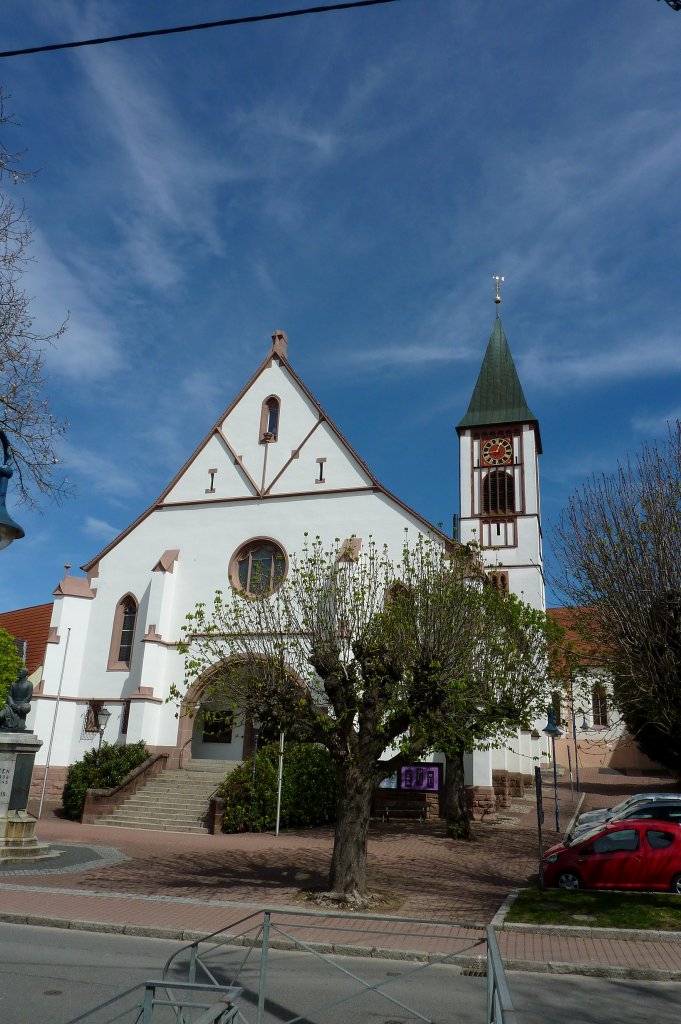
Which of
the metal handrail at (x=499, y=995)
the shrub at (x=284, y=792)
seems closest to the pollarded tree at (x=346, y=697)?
the metal handrail at (x=499, y=995)

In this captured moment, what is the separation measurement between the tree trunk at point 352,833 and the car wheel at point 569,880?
386cm

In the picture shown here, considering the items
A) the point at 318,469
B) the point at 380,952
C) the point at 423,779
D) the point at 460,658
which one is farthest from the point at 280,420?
the point at 380,952

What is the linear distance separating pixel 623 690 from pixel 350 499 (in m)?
15.5

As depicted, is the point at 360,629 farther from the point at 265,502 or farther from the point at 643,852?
the point at 265,502

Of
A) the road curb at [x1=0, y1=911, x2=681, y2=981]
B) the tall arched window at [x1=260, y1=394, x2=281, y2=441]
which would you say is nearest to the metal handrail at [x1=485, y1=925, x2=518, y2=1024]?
the road curb at [x1=0, y1=911, x2=681, y2=981]

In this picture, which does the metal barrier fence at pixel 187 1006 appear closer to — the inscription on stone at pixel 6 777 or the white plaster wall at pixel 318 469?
the inscription on stone at pixel 6 777

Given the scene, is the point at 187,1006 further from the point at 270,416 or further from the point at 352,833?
the point at 270,416

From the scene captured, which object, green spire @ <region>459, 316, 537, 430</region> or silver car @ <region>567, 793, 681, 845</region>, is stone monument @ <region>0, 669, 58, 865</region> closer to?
silver car @ <region>567, 793, 681, 845</region>

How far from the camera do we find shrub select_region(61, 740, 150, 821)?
24623 mm

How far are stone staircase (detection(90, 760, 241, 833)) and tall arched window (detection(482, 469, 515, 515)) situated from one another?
43.3 ft

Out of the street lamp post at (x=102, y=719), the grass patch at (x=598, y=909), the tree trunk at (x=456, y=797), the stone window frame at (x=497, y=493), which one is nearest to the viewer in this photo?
the grass patch at (x=598, y=909)

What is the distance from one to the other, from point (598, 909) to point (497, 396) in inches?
921

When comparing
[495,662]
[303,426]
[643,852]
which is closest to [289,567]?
[303,426]

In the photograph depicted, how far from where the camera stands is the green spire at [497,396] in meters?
31.6
